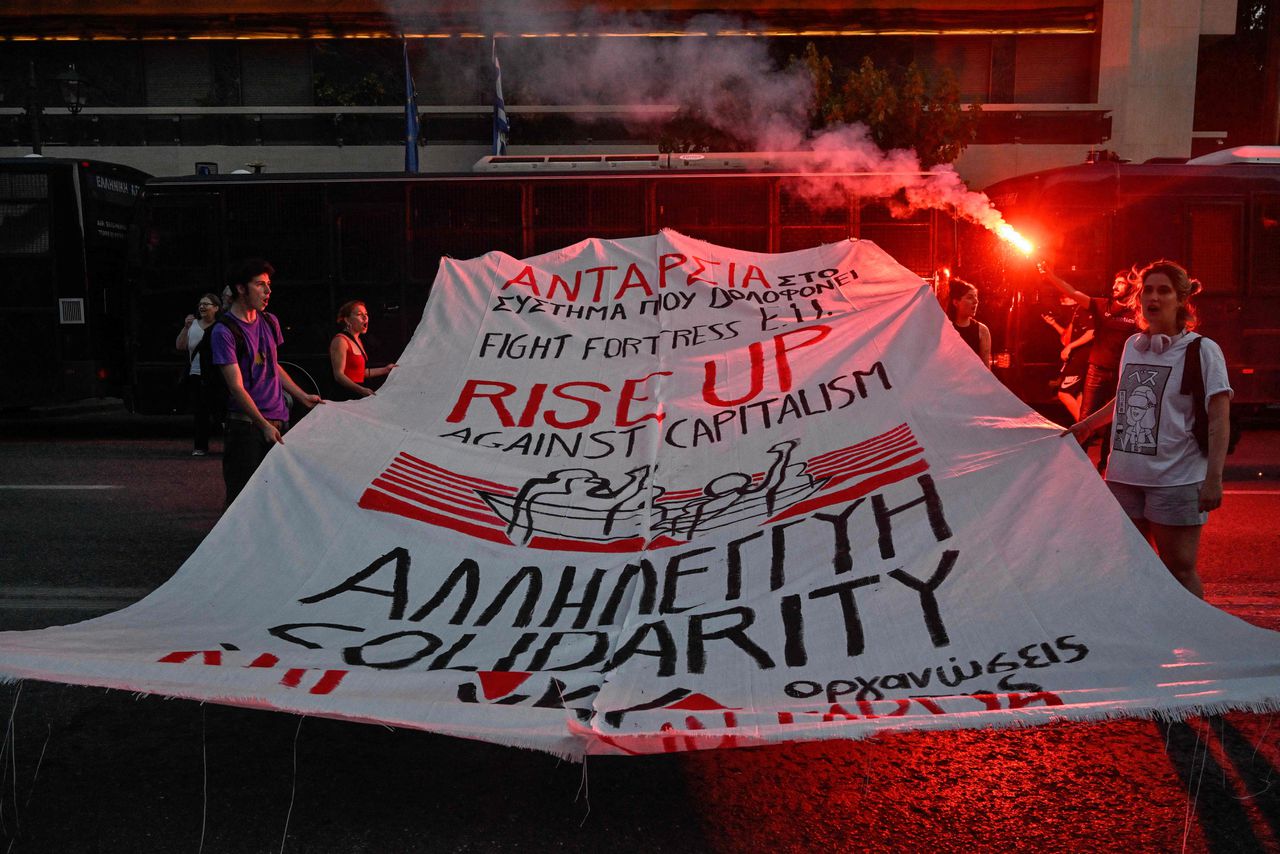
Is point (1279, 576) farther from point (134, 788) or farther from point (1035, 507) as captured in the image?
point (134, 788)

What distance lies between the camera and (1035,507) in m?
4.05

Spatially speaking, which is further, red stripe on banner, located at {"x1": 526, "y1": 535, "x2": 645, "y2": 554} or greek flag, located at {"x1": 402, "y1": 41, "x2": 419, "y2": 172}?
greek flag, located at {"x1": 402, "y1": 41, "x2": 419, "y2": 172}

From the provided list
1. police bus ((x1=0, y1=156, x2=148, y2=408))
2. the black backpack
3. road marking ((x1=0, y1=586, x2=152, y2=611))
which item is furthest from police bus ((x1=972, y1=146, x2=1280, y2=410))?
police bus ((x1=0, y1=156, x2=148, y2=408))

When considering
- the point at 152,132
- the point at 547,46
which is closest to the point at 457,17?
the point at 547,46

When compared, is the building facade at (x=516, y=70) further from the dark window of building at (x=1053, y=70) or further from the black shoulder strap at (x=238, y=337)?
the black shoulder strap at (x=238, y=337)

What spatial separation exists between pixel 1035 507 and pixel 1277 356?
1073cm

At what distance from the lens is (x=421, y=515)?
4492 millimetres

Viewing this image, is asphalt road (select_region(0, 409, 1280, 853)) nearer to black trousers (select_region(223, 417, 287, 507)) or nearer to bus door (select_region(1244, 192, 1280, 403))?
black trousers (select_region(223, 417, 287, 507))

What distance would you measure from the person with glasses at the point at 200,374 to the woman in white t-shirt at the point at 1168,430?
951cm

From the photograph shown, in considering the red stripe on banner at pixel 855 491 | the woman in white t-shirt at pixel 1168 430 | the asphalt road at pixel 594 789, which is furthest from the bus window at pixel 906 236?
the asphalt road at pixel 594 789

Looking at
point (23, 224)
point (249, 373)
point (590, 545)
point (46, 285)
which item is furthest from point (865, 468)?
point (23, 224)

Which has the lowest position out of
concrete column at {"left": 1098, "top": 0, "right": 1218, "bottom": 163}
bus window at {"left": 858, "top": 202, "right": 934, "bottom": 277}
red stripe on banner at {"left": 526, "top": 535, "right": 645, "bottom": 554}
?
red stripe on banner at {"left": 526, "top": 535, "right": 645, "bottom": 554}

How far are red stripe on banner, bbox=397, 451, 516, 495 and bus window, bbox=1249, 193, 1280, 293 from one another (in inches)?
445

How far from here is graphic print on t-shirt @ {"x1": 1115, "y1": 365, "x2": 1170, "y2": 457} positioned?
4.67 meters
